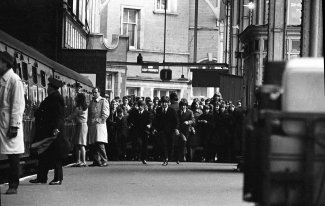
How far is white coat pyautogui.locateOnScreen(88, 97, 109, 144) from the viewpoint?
26.8m

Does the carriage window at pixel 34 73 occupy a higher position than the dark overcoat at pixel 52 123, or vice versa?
the carriage window at pixel 34 73

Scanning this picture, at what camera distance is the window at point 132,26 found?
7231 cm

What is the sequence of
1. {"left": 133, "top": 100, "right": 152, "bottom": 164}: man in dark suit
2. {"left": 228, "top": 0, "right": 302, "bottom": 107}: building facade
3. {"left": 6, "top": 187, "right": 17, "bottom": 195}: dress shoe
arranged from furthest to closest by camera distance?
{"left": 228, "top": 0, "right": 302, "bottom": 107}: building facade, {"left": 133, "top": 100, "right": 152, "bottom": 164}: man in dark suit, {"left": 6, "top": 187, "right": 17, "bottom": 195}: dress shoe

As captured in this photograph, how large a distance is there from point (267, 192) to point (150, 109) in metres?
25.4

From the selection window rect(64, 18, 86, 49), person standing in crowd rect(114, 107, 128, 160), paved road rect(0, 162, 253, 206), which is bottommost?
paved road rect(0, 162, 253, 206)

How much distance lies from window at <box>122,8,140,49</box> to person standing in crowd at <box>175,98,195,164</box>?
1579 inches

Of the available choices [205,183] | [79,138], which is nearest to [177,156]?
[79,138]

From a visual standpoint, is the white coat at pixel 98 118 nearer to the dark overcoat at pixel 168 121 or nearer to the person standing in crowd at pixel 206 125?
the dark overcoat at pixel 168 121

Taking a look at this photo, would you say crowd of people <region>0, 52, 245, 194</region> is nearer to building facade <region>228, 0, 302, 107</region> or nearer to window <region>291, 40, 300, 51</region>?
building facade <region>228, 0, 302, 107</region>

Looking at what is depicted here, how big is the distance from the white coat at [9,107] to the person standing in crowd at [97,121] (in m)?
11.6

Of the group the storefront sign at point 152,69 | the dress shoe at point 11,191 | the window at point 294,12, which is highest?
the window at point 294,12

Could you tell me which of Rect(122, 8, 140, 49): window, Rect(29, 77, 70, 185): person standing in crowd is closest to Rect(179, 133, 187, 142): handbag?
Rect(29, 77, 70, 185): person standing in crowd

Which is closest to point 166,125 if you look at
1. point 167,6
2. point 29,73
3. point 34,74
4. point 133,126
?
point 133,126

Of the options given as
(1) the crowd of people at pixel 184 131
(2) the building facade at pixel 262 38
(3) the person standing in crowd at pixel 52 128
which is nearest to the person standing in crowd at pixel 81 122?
(1) the crowd of people at pixel 184 131
